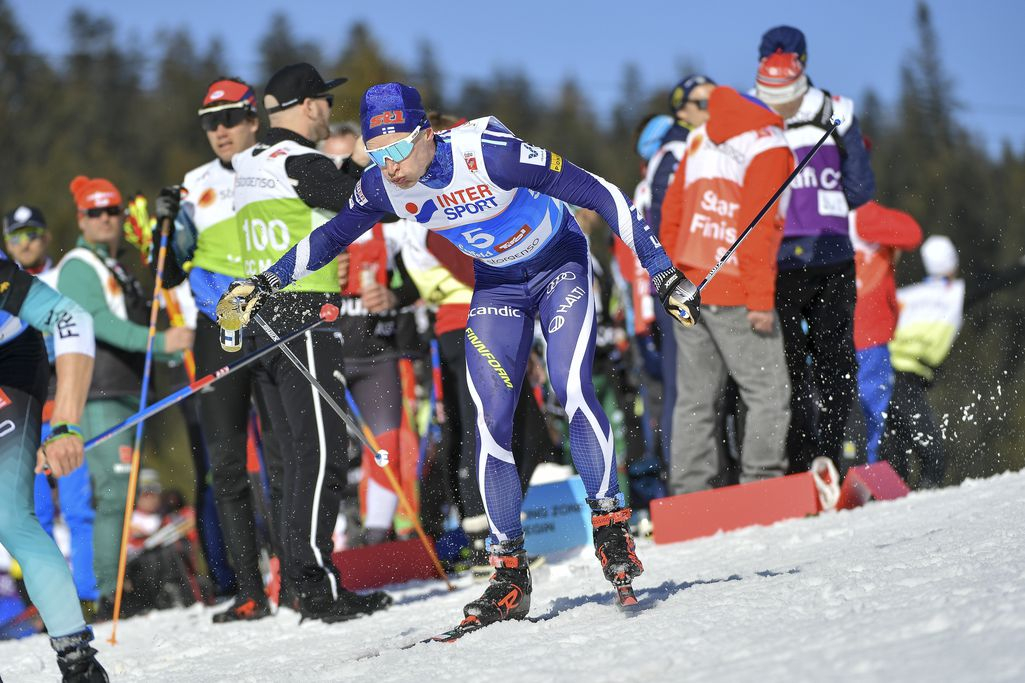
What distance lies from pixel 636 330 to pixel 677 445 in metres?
1.96

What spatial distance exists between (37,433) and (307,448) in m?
1.67

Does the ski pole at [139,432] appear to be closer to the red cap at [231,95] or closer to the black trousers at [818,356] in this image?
the red cap at [231,95]

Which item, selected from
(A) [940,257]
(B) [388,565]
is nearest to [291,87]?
(B) [388,565]

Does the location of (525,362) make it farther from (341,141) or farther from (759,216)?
(341,141)

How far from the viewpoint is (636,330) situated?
9.37 meters

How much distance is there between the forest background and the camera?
52500 mm

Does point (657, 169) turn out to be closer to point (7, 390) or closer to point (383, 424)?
point (383, 424)

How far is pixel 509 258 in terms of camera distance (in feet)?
17.1

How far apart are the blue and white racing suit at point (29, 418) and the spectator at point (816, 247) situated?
417cm

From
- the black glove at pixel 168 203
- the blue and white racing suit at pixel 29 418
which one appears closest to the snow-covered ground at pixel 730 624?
the blue and white racing suit at pixel 29 418

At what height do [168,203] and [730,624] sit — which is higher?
[168,203]

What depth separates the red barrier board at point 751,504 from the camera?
7.20m

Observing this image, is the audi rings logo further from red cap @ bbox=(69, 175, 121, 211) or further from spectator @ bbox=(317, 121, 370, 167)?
red cap @ bbox=(69, 175, 121, 211)

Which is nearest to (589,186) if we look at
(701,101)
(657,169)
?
(657,169)
